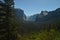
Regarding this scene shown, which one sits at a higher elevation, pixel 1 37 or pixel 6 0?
pixel 6 0

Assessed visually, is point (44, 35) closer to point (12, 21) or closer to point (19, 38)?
point (19, 38)

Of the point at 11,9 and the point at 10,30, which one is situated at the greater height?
the point at 11,9

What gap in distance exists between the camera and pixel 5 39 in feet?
106

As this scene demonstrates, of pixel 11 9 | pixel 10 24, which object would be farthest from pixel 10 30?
pixel 11 9

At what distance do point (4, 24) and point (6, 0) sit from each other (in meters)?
5.68

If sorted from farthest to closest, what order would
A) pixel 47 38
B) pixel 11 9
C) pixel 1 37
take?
pixel 11 9 → pixel 1 37 → pixel 47 38

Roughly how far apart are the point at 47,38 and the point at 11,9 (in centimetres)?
1043

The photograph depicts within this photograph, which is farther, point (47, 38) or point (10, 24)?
point (10, 24)

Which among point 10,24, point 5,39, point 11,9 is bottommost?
point 5,39

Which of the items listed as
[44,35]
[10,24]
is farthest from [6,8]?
[44,35]

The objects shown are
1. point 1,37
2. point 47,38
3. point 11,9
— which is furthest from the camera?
point 11,9

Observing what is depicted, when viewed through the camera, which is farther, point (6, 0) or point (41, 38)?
point (6, 0)

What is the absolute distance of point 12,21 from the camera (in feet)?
115

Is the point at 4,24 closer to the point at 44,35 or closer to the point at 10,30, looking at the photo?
the point at 10,30
